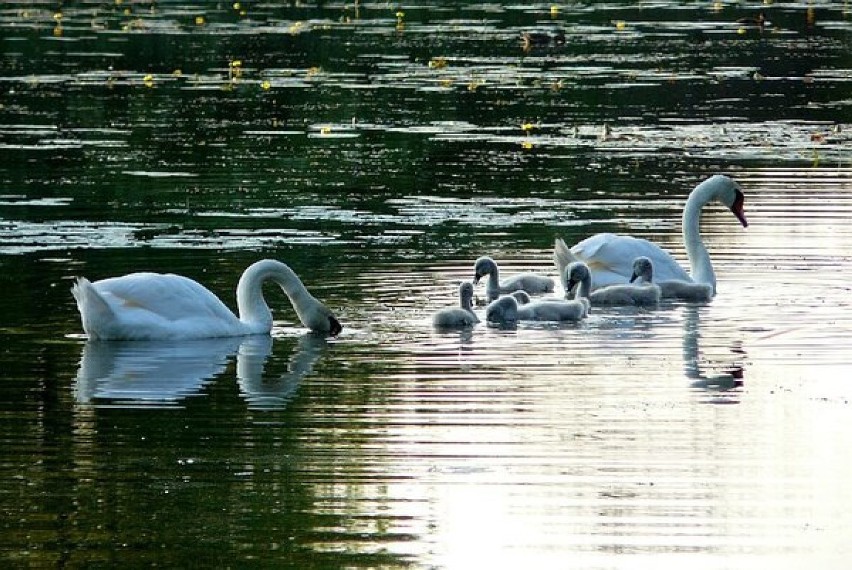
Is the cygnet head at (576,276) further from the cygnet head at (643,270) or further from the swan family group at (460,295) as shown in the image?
the cygnet head at (643,270)

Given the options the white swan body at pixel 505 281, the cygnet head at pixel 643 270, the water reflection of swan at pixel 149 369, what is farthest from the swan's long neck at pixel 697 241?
the water reflection of swan at pixel 149 369

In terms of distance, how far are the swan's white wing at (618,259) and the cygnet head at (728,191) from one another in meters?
1.68

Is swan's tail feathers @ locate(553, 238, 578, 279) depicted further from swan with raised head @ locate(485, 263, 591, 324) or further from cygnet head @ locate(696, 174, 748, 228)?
cygnet head @ locate(696, 174, 748, 228)

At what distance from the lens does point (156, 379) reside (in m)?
14.6

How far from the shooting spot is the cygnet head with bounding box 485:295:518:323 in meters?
16.8

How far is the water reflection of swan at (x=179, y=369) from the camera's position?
13992 mm

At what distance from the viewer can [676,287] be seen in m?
18.3

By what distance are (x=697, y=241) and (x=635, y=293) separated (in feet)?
5.05

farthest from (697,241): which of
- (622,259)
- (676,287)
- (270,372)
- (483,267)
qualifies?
(270,372)

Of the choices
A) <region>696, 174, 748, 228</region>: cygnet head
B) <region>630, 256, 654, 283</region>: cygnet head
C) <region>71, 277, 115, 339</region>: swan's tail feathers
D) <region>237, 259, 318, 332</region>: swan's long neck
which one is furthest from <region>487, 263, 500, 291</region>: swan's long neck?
<region>71, 277, 115, 339</region>: swan's tail feathers

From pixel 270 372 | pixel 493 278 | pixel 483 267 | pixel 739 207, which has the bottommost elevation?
pixel 270 372

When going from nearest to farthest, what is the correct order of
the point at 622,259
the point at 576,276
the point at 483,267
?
the point at 576,276 < the point at 483,267 < the point at 622,259

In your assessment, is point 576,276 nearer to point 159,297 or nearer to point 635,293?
point 635,293

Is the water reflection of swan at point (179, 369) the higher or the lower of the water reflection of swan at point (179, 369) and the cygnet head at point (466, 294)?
Result: the lower
